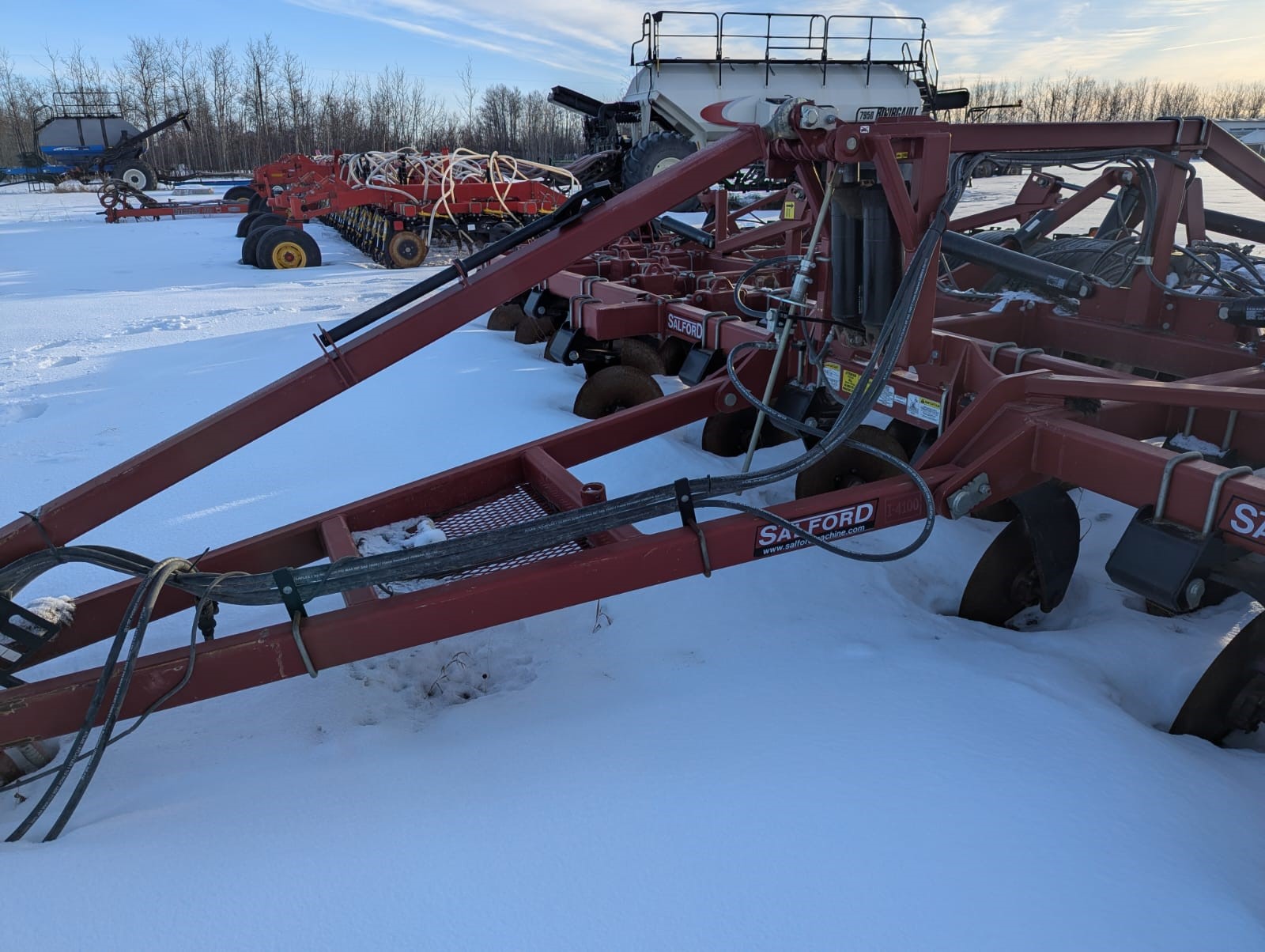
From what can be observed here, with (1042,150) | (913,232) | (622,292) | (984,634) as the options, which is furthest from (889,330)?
(622,292)

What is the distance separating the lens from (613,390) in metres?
4.73

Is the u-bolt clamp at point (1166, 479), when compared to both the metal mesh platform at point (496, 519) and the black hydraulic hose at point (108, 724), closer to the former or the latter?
the metal mesh platform at point (496, 519)

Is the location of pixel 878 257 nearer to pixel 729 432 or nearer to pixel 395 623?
pixel 729 432

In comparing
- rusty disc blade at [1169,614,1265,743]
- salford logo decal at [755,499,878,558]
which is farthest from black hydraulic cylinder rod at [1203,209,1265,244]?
salford logo decal at [755,499,878,558]

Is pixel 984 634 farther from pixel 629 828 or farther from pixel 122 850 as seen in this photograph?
pixel 122 850

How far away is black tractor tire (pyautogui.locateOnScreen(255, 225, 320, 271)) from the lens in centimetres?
1107

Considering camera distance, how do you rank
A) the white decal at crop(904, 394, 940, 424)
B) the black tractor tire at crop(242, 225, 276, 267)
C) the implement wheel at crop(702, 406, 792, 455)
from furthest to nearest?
the black tractor tire at crop(242, 225, 276, 267), the implement wheel at crop(702, 406, 792, 455), the white decal at crop(904, 394, 940, 424)

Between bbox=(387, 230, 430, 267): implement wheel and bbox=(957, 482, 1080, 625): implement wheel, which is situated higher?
bbox=(387, 230, 430, 267): implement wheel

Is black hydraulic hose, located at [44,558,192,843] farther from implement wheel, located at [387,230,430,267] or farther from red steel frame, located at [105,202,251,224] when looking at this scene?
red steel frame, located at [105,202,251,224]

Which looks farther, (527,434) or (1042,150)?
(527,434)

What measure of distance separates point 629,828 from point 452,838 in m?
0.37

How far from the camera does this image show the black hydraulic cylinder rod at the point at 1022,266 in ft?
12.5

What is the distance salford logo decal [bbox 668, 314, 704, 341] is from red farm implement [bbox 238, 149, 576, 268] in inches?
277

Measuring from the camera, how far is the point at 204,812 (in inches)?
76.9
